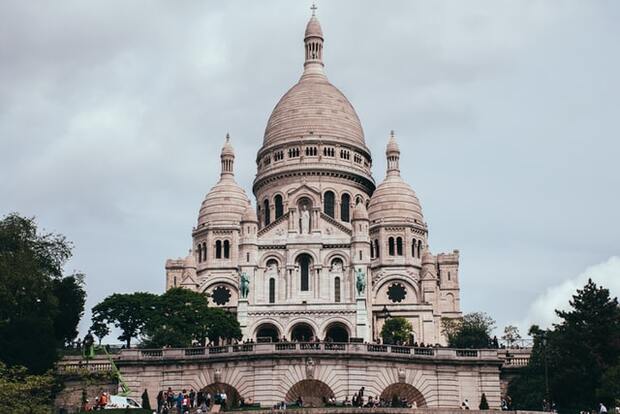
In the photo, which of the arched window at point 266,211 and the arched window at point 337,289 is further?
the arched window at point 266,211

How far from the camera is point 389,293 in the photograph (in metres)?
106

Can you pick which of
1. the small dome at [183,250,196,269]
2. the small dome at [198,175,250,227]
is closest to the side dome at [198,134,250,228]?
the small dome at [198,175,250,227]

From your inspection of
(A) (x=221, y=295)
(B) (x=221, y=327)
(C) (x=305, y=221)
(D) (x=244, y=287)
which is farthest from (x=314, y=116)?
(B) (x=221, y=327)

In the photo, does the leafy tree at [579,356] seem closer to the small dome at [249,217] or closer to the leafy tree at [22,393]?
the leafy tree at [22,393]

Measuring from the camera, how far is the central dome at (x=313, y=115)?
116 metres

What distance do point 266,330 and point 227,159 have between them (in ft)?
83.8

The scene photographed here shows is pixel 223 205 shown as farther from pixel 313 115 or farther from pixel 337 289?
pixel 337 289

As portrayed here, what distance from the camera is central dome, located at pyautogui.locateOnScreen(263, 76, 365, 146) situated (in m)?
116

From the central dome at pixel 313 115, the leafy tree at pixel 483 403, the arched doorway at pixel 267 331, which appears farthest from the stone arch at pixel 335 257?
the leafy tree at pixel 483 403

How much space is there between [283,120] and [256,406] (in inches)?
2583

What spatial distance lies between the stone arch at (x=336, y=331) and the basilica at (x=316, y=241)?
0.36 ft

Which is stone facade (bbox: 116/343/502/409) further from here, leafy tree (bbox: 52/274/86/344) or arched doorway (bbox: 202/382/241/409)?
leafy tree (bbox: 52/274/86/344)

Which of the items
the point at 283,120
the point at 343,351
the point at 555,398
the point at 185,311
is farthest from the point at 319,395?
the point at 283,120

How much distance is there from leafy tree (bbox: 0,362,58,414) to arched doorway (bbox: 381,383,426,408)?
1570 cm
